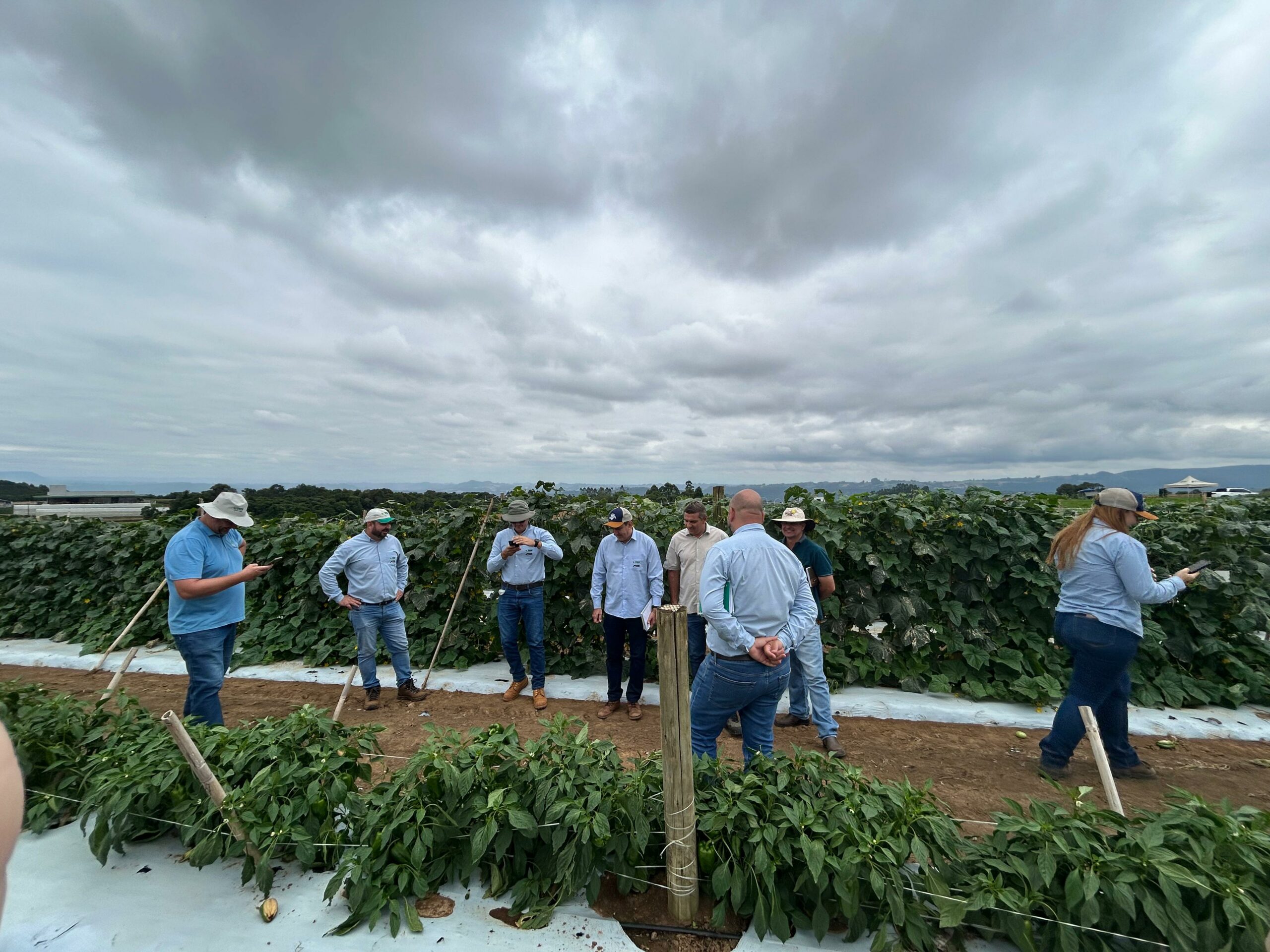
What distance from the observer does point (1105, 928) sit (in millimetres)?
1867

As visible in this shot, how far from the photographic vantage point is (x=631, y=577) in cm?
479

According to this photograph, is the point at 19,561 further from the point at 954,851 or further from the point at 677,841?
the point at 954,851

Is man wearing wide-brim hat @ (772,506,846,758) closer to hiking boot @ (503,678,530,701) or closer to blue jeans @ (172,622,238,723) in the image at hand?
hiking boot @ (503,678,530,701)

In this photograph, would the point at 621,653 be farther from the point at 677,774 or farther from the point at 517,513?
the point at 677,774

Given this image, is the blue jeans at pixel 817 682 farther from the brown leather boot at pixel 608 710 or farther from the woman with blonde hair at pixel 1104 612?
the brown leather boot at pixel 608 710

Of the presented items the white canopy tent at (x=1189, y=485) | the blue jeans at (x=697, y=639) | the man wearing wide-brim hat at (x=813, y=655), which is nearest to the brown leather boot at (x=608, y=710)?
the blue jeans at (x=697, y=639)

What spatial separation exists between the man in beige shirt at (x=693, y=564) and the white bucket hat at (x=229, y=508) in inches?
128

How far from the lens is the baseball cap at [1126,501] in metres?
3.45

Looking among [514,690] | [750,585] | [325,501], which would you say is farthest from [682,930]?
[325,501]

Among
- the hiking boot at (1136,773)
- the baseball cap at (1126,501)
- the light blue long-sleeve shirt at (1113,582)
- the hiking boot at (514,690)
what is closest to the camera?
the light blue long-sleeve shirt at (1113,582)

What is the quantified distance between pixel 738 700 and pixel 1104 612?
8.35ft

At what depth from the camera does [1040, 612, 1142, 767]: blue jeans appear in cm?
338

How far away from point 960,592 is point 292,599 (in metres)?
7.71

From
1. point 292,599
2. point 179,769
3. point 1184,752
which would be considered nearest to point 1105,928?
point 1184,752
